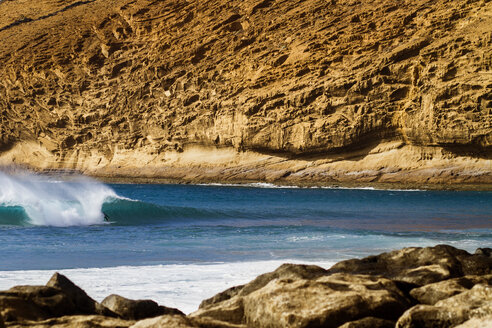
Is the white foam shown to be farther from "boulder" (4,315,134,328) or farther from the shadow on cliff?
the shadow on cliff

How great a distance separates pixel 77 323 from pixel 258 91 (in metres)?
37.8

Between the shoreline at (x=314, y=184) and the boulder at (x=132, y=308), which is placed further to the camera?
the shoreline at (x=314, y=184)

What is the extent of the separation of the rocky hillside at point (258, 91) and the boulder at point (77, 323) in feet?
108

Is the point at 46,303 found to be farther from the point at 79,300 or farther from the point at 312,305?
the point at 312,305

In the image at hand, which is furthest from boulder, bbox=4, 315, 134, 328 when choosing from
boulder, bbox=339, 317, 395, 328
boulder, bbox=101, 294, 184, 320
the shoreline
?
the shoreline

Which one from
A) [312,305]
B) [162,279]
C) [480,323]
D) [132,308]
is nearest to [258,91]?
[162,279]

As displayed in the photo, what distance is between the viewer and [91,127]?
49.8 metres

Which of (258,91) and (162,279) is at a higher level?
(258,91)

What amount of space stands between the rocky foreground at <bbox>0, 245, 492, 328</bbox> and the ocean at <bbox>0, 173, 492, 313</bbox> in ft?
6.52

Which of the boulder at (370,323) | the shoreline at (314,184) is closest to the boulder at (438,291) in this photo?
Result: the boulder at (370,323)

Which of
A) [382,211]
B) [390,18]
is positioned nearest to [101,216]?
[382,211]

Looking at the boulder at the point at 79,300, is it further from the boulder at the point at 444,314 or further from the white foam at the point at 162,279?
the boulder at the point at 444,314

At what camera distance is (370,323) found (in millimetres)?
3717

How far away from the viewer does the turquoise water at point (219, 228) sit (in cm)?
1045
